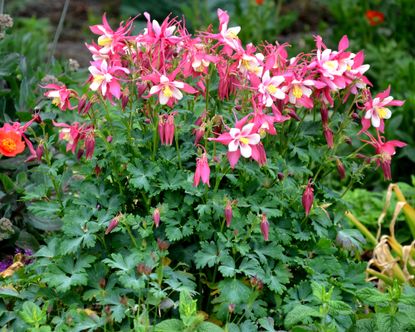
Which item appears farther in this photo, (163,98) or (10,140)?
(10,140)

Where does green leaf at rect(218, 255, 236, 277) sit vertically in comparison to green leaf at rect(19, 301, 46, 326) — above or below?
above

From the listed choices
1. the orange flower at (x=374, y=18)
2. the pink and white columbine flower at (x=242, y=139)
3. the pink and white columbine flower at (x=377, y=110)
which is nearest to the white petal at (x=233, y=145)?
the pink and white columbine flower at (x=242, y=139)

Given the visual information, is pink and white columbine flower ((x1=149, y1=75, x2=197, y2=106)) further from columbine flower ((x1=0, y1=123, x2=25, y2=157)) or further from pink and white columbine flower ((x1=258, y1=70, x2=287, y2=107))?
columbine flower ((x1=0, y1=123, x2=25, y2=157))

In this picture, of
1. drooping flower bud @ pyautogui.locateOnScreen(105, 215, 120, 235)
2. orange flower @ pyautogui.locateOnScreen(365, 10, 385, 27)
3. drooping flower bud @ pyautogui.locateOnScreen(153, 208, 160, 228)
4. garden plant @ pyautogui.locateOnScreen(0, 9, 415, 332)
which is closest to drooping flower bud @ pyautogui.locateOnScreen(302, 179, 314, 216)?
garden plant @ pyautogui.locateOnScreen(0, 9, 415, 332)

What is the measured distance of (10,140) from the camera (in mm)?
2615

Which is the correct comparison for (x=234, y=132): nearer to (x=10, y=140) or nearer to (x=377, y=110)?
(x=377, y=110)

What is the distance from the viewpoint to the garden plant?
2.39m

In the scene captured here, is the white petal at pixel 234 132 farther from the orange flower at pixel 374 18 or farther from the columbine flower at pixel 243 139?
the orange flower at pixel 374 18

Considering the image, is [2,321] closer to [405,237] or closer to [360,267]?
[360,267]

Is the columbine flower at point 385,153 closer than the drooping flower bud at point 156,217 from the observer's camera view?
No

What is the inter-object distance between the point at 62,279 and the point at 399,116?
2493 millimetres

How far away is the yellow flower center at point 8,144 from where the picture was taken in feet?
8.59

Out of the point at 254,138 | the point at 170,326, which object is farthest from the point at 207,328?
the point at 254,138

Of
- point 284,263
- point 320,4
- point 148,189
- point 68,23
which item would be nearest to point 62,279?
point 148,189
